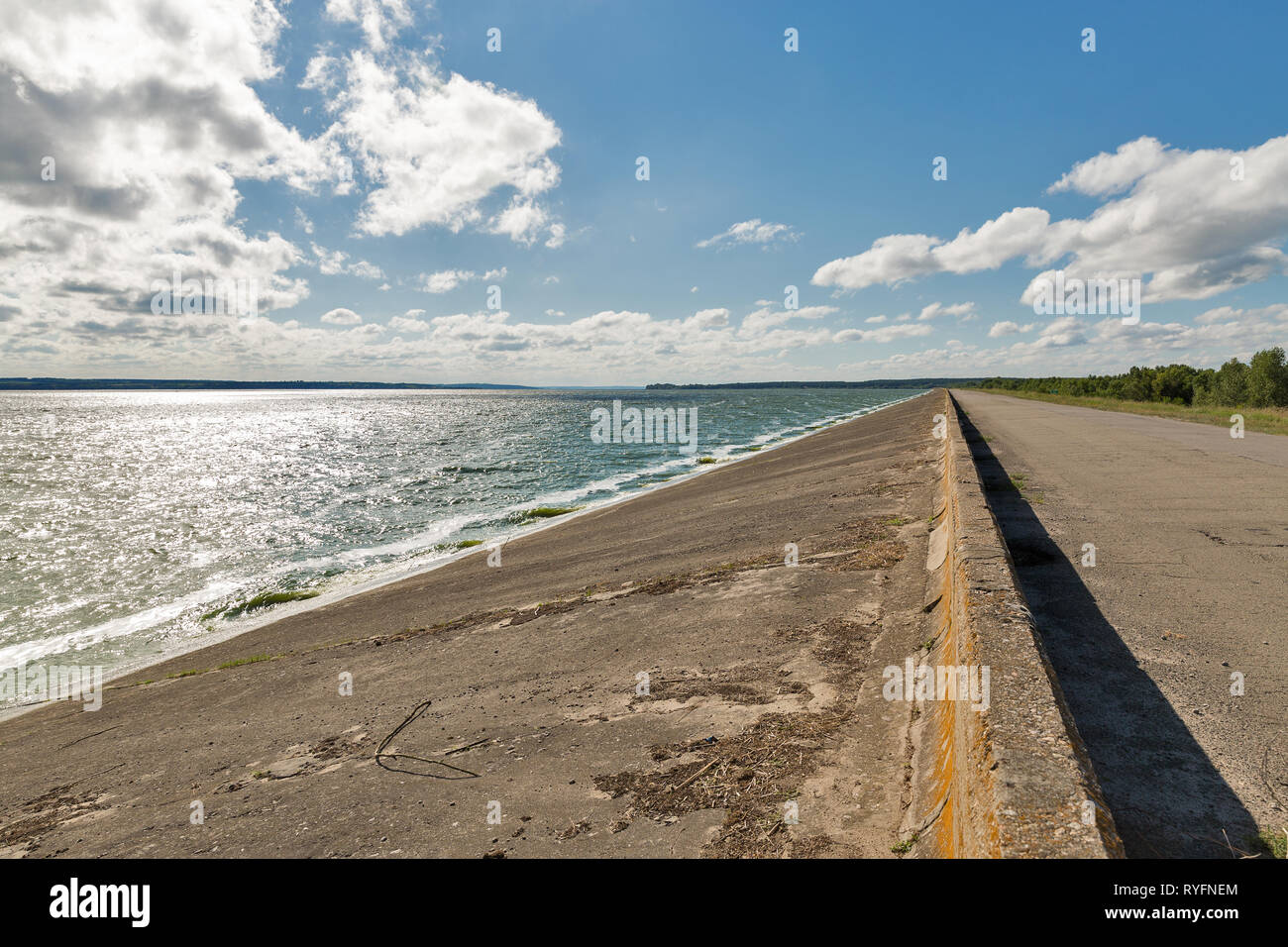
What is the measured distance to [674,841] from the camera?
3.57 m

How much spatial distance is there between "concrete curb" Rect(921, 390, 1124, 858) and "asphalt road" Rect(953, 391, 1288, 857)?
567 millimetres

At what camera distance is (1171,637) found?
17.6ft

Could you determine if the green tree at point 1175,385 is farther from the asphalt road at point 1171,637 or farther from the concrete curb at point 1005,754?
the concrete curb at point 1005,754

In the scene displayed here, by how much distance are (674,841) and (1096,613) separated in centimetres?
489

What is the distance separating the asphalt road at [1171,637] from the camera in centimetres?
332

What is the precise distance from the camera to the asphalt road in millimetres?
3322

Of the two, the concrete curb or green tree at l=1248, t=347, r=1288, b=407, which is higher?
green tree at l=1248, t=347, r=1288, b=407

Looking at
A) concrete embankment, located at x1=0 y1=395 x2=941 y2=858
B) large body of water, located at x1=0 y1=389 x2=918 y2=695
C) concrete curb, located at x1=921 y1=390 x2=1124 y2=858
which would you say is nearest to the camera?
concrete curb, located at x1=921 y1=390 x2=1124 y2=858

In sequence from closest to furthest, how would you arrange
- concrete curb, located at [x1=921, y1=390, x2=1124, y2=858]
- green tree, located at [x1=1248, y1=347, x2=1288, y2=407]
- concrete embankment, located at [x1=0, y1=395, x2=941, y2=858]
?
1. concrete curb, located at [x1=921, y1=390, x2=1124, y2=858]
2. concrete embankment, located at [x1=0, y1=395, x2=941, y2=858]
3. green tree, located at [x1=1248, y1=347, x2=1288, y2=407]

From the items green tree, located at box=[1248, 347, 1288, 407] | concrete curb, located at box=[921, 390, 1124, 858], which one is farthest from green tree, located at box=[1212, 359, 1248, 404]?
concrete curb, located at box=[921, 390, 1124, 858]

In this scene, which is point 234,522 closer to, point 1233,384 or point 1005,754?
point 1005,754

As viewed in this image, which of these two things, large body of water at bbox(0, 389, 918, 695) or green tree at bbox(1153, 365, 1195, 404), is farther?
green tree at bbox(1153, 365, 1195, 404)

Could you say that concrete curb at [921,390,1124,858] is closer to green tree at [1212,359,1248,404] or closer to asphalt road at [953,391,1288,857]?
asphalt road at [953,391,1288,857]
